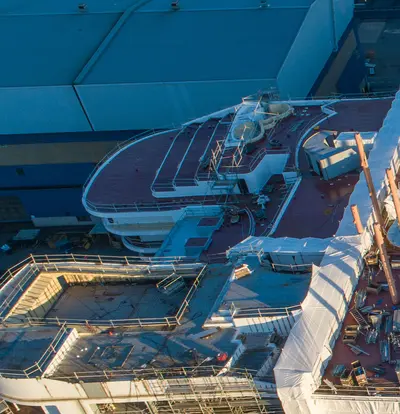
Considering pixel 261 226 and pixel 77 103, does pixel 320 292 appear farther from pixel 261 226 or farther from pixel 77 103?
pixel 77 103

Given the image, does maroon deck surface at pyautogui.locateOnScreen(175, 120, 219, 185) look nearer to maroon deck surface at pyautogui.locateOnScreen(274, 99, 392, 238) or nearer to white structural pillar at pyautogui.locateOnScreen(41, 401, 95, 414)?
maroon deck surface at pyautogui.locateOnScreen(274, 99, 392, 238)

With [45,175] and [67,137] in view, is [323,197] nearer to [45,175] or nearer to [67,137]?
[67,137]

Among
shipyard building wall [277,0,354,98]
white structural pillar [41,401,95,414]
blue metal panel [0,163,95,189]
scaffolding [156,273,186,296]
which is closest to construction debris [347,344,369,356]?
scaffolding [156,273,186,296]

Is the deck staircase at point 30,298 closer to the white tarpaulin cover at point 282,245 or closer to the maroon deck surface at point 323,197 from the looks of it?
the white tarpaulin cover at point 282,245

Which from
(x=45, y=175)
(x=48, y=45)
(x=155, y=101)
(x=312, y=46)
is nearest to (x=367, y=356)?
(x=155, y=101)

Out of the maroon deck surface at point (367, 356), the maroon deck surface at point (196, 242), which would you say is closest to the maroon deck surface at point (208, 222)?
the maroon deck surface at point (196, 242)

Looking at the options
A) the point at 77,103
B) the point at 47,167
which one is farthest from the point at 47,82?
the point at 47,167
